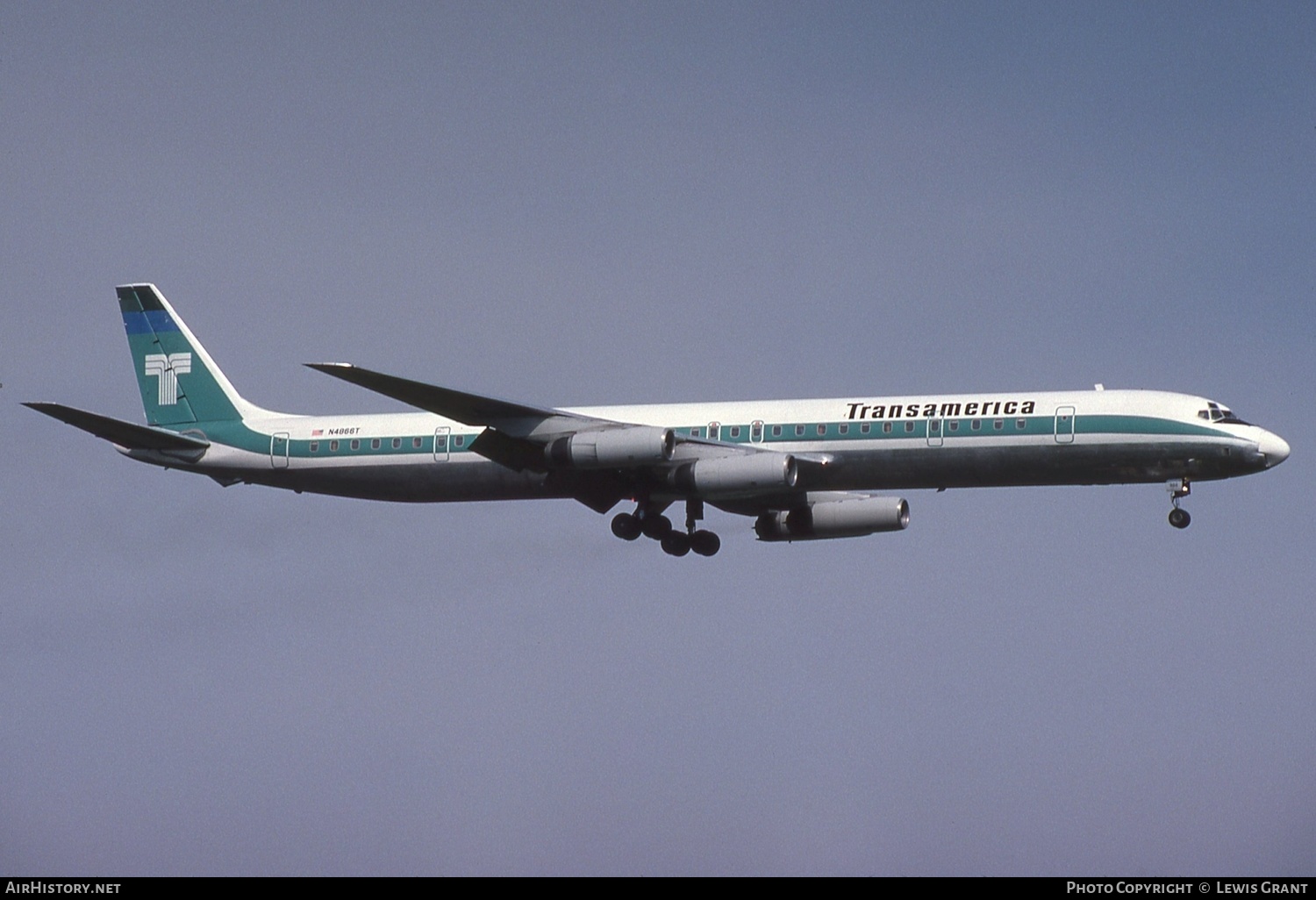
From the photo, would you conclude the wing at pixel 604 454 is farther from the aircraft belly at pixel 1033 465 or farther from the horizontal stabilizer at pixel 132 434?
the horizontal stabilizer at pixel 132 434

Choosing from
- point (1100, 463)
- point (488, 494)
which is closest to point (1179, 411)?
point (1100, 463)

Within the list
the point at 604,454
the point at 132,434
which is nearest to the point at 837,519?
the point at 604,454

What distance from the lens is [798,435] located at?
53.3 meters

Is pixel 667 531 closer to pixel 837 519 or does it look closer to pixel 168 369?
pixel 837 519

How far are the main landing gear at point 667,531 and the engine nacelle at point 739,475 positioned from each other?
256cm

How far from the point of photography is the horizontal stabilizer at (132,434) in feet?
177

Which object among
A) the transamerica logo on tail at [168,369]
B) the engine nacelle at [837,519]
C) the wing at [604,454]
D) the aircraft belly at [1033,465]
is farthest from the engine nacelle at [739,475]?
the transamerica logo on tail at [168,369]

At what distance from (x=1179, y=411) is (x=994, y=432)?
505cm

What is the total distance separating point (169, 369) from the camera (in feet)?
203

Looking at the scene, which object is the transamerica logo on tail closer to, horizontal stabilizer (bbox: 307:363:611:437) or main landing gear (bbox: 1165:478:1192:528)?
horizontal stabilizer (bbox: 307:363:611:437)

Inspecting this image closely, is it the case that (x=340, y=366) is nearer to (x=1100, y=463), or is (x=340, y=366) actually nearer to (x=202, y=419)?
(x=202, y=419)

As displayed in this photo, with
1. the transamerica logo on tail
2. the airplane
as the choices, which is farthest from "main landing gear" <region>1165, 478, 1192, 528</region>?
the transamerica logo on tail

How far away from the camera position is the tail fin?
6062 cm

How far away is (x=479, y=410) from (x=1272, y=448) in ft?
72.2
